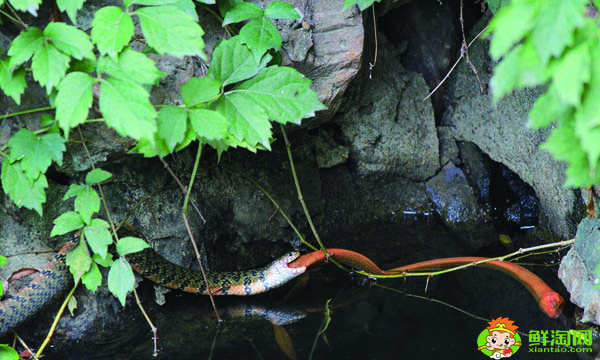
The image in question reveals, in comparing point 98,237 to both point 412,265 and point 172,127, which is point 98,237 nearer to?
point 172,127

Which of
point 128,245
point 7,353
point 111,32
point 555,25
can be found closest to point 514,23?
point 555,25

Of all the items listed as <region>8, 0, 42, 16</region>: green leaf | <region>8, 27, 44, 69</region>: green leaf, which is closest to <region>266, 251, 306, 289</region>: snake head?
<region>8, 27, 44, 69</region>: green leaf

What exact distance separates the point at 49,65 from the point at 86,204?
2.02 ft

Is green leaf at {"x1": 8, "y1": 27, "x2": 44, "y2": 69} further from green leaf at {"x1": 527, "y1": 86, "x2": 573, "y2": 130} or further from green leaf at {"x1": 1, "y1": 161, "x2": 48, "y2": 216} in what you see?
green leaf at {"x1": 527, "y1": 86, "x2": 573, "y2": 130}

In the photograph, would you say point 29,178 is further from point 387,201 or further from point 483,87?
point 483,87

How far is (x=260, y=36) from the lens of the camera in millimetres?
2271

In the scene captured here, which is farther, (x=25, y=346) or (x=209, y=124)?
(x=25, y=346)

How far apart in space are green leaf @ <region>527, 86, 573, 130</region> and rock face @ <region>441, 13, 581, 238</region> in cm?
171

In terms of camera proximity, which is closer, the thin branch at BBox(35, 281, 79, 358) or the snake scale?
the thin branch at BBox(35, 281, 79, 358)

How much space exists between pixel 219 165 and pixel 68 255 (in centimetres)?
102

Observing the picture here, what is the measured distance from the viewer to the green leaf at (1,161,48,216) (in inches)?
84.5

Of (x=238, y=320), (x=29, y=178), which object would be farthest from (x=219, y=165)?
(x=29, y=178)

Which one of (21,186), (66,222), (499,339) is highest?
(21,186)

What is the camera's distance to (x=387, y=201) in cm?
368
